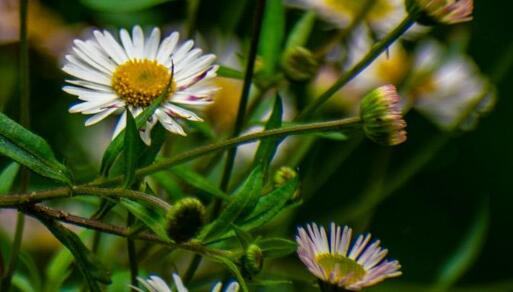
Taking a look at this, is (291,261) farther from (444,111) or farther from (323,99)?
(323,99)

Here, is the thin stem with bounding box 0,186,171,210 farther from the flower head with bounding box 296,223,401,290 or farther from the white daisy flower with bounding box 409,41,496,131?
the white daisy flower with bounding box 409,41,496,131

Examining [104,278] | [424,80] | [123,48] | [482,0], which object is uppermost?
[482,0]

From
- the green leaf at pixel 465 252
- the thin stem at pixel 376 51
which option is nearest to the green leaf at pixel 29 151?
the thin stem at pixel 376 51

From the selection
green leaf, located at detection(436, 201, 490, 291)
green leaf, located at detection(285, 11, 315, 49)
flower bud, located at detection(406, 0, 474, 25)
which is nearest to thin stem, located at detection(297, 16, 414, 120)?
flower bud, located at detection(406, 0, 474, 25)

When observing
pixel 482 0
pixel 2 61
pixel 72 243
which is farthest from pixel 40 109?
pixel 482 0

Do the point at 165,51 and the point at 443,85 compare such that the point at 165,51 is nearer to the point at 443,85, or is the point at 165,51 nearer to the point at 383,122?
the point at 383,122

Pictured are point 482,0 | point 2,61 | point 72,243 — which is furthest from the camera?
point 482,0
